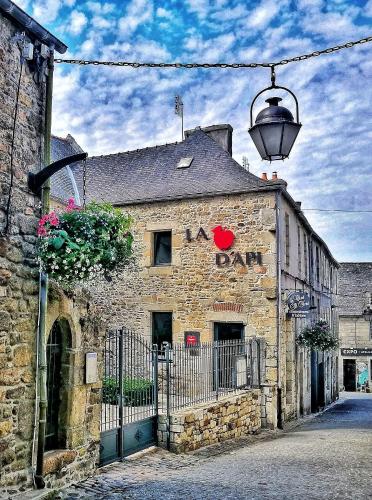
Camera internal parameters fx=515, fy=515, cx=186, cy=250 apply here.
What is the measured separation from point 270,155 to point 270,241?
8754 millimetres

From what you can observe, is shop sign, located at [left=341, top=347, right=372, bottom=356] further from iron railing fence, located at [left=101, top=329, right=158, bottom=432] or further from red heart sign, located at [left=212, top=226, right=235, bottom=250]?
iron railing fence, located at [left=101, top=329, right=158, bottom=432]

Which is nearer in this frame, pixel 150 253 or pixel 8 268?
pixel 8 268

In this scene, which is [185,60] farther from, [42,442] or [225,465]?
[225,465]

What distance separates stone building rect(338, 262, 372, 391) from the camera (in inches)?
1307

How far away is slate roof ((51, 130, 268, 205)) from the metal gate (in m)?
6.30

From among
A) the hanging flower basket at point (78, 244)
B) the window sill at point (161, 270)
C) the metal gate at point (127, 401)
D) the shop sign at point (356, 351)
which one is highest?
the window sill at point (161, 270)

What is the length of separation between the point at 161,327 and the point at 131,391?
22.2 feet

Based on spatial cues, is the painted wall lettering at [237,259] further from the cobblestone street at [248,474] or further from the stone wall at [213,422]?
the cobblestone street at [248,474]

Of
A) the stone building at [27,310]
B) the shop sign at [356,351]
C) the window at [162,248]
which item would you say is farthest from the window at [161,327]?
the shop sign at [356,351]

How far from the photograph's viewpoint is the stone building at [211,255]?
13.5m

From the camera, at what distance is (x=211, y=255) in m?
14.2

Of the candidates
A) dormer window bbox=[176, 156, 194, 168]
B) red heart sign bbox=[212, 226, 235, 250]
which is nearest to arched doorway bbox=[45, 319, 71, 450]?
red heart sign bbox=[212, 226, 235, 250]

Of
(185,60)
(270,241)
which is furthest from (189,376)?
(185,60)

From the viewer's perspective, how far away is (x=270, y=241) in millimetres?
13469
